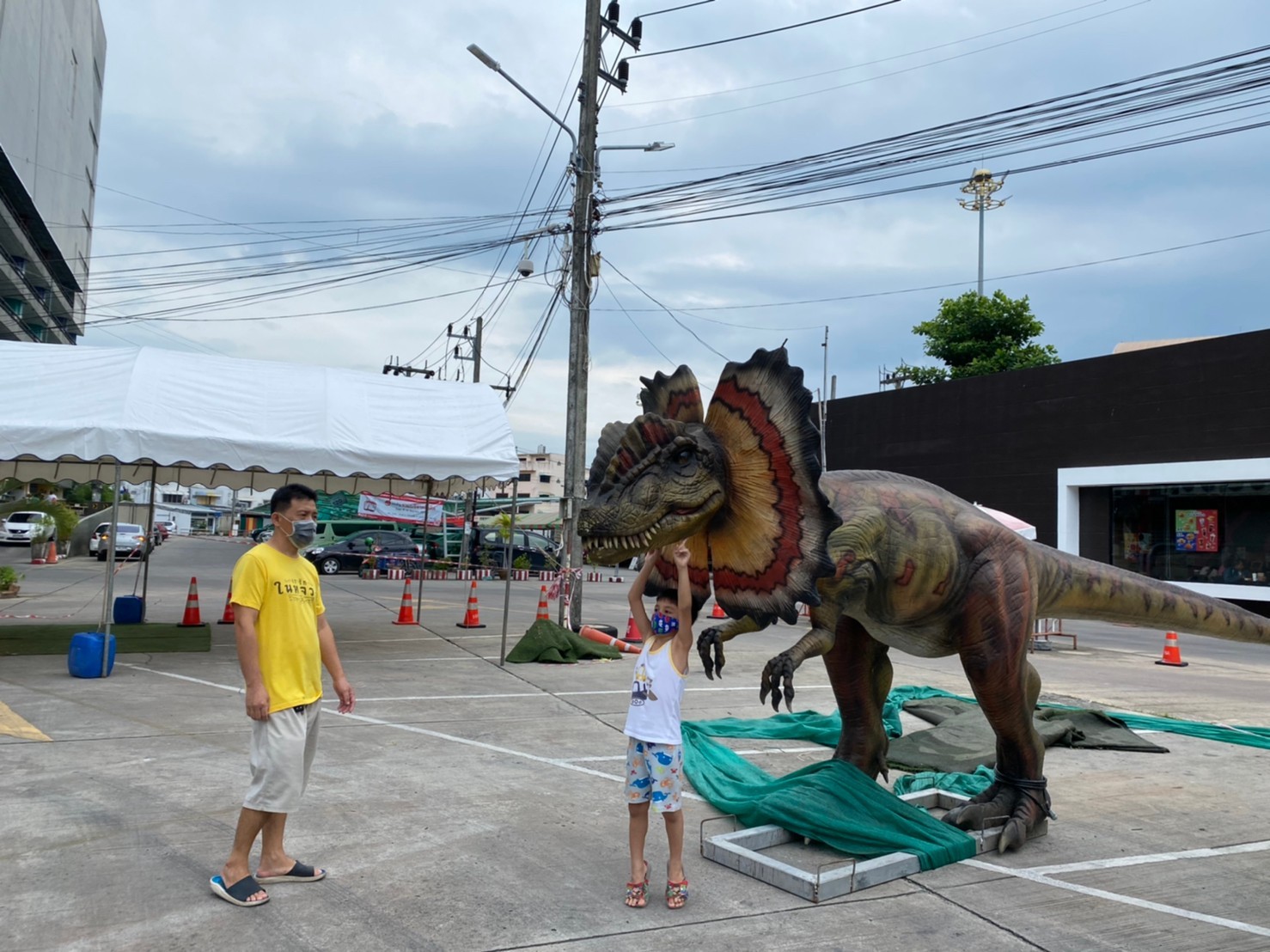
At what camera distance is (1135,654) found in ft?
46.8

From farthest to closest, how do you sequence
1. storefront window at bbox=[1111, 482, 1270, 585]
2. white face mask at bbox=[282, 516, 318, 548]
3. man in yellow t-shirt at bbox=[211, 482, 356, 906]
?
storefront window at bbox=[1111, 482, 1270, 585] → white face mask at bbox=[282, 516, 318, 548] → man in yellow t-shirt at bbox=[211, 482, 356, 906]

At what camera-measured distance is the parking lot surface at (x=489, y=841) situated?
3447 mm

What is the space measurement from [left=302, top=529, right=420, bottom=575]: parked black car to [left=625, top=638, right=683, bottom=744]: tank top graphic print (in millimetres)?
23155

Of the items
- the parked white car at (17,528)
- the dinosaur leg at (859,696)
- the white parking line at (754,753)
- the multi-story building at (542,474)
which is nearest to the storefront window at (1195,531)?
the white parking line at (754,753)

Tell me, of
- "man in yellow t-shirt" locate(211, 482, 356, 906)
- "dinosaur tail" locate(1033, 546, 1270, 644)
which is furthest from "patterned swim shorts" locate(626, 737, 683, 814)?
"dinosaur tail" locate(1033, 546, 1270, 644)

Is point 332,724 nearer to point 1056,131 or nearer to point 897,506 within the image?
point 897,506

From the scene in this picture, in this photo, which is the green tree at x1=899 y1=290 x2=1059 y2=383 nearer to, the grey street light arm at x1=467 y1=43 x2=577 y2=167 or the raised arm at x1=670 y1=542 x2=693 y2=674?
the grey street light arm at x1=467 y1=43 x2=577 y2=167

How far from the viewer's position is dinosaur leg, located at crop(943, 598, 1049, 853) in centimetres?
454

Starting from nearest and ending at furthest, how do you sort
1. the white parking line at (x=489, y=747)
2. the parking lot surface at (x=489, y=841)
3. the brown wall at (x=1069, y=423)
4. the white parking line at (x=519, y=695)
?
1. the parking lot surface at (x=489, y=841)
2. the white parking line at (x=489, y=747)
3. the white parking line at (x=519, y=695)
4. the brown wall at (x=1069, y=423)

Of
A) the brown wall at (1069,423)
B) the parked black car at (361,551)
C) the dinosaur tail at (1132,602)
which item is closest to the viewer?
the dinosaur tail at (1132,602)

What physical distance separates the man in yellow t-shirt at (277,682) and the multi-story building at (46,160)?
25484 mm

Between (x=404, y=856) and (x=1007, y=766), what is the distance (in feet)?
9.87

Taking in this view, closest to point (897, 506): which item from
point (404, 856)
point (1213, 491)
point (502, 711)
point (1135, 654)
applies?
point (404, 856)

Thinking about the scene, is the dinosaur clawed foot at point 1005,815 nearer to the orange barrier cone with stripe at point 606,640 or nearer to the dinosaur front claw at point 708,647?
the dinosaur front claw at point 708,647
